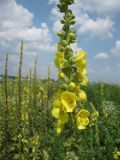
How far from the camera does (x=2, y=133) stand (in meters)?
8.71

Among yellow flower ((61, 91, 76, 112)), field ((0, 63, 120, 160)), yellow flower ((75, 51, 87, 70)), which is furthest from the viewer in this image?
field ((0, 63, 120, 160))

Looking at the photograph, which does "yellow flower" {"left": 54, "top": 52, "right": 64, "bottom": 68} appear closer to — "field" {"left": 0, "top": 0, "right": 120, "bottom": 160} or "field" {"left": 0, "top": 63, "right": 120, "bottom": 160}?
"field" {"left": 0, "top": 0, "right": 120, "bottom": 160}

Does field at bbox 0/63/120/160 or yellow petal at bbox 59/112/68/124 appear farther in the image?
field at bbox 0/63/120/160

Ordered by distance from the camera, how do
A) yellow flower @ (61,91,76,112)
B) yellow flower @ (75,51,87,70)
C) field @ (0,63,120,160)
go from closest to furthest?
yellow flower @ (61,91,76,112) < yellow flower @ (75,51,87,70) < field @ (0,63,120,160)

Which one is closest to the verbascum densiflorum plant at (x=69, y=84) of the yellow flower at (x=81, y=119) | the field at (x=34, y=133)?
the yellow flower at (x=81, y=119)

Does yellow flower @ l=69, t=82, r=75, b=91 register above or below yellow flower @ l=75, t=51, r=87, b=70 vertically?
below

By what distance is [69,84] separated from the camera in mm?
3016

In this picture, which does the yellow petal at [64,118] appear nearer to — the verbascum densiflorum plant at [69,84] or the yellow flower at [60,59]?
the verbascum densiflorum plant at [69,84]

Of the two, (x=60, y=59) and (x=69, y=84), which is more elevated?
(x=60, y=59)

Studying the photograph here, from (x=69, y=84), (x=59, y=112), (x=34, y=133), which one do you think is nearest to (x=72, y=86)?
(x=69, y=84)

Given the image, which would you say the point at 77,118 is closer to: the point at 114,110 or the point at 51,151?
the point at 51,151

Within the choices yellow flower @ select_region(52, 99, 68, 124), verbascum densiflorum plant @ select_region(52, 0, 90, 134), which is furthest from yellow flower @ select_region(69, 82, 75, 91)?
yellow flower @ select_region(52, 99, 68, 124)

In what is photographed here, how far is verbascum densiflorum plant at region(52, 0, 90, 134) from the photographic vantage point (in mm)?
2990

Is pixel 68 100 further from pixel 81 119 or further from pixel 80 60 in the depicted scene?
pixel 80 60
